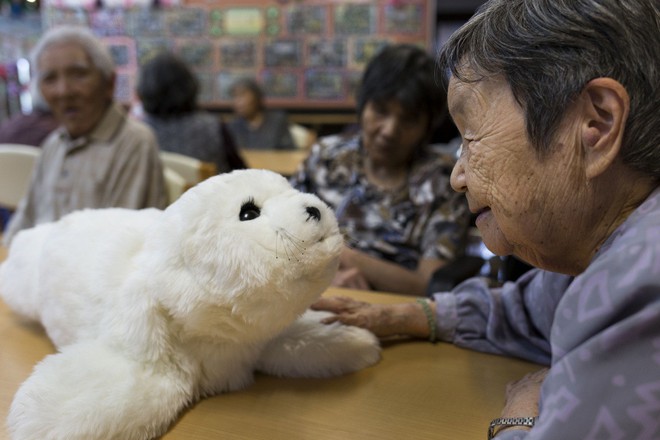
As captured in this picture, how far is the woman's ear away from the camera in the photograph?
0.57 metres

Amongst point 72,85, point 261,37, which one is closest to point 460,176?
point 72,85

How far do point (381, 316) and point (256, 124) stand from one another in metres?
4.10

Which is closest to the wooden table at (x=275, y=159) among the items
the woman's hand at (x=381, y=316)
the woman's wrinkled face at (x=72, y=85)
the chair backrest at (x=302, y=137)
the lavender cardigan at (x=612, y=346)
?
the chair backrest at (x=302, y=137)

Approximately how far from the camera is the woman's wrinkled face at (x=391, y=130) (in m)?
1.73

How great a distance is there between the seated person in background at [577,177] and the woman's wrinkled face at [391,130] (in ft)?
3.15

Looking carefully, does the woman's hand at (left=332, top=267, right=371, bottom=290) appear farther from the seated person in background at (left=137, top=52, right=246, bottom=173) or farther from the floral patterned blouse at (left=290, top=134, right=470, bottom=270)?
the seated person in background at (left=137, top=52, right=246, bottom=173)

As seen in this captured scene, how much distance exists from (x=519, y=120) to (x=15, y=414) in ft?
2.29

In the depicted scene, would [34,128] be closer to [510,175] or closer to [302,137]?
[510,175]

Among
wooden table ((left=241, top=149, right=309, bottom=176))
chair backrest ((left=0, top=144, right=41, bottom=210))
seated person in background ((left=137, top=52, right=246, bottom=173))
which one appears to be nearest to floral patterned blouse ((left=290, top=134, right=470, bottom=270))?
seated person in background ((left=137, top=52, right=246, bottom=173))

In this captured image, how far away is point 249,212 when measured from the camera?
29.2 inches

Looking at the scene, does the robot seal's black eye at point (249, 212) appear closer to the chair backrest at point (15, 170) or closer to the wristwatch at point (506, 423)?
the wristwatch at point (506, 423)

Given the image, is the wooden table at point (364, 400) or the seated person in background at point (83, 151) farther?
the seated person in background at point (83, 151)

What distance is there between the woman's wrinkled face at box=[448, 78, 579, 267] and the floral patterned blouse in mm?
986

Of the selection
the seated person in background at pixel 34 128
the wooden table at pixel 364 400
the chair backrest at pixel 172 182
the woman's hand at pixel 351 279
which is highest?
the seated person in background at pixel 34 128
